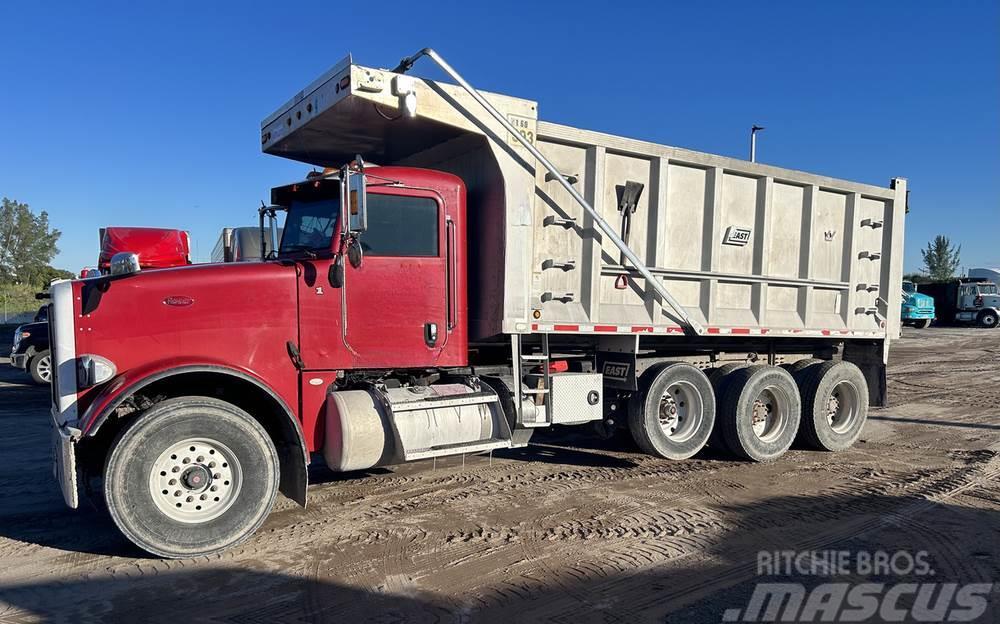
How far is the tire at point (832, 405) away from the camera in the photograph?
8023 millimetres

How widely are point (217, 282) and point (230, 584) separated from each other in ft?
6.92

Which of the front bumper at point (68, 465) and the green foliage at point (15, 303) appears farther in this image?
the green foliage at point (15, 303)

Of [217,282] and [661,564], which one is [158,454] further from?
[661,564]

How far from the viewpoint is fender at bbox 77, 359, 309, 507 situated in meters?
4.22

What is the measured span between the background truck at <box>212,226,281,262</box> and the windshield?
1.47 ft

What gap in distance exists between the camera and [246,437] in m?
4.61

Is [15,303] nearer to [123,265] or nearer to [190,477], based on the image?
[123,265]

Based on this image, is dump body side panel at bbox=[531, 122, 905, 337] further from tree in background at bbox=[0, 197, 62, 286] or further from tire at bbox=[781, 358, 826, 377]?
tree in background at bbox=[0, 197, 62, 286]

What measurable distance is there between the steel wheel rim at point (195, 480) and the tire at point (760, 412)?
526 cm

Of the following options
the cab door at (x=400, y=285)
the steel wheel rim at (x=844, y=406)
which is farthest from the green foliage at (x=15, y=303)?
the steel wheel rim at (x=844, y=406)

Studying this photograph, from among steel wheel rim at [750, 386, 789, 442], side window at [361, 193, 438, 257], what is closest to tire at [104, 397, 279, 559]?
side window at [361, 193, 438, 257]

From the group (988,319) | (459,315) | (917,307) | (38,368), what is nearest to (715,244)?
(459,315)

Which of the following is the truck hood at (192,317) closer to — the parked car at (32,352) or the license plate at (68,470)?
the license plate at (68,470)

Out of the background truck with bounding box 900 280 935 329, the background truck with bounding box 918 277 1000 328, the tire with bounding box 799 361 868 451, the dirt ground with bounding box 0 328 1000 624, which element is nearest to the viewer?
the dirt ground with bounding box 0 328 1000 624
